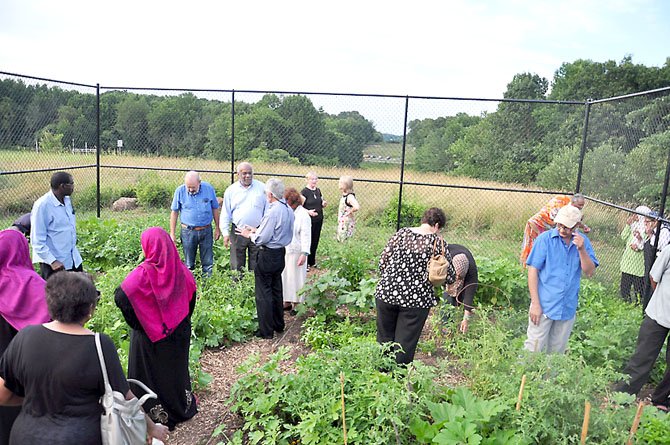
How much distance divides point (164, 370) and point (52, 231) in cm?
244

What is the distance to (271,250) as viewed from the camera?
550cm

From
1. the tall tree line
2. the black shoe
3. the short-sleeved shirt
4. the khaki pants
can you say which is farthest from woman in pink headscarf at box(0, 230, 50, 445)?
the tall tree line

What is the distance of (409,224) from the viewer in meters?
11.8

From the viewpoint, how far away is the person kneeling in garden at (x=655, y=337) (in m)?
4.38

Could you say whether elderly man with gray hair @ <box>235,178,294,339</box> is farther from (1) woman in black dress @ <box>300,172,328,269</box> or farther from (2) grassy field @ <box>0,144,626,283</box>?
(2) grassy field @ <box>0,144,626,283</box>

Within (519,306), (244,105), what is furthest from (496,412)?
(244,105)

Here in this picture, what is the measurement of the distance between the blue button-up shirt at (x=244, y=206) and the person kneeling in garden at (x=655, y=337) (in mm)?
4426

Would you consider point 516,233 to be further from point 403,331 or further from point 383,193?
point 403,331

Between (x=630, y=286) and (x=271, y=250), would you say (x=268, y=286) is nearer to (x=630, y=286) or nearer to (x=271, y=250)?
(x=271, y=250)

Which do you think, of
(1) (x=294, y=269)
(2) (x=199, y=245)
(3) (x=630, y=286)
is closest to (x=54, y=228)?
(2) (x=199, y=245)

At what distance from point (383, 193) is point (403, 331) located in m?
8.03

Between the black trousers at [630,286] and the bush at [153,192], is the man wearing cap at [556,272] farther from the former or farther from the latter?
the bush at [153,192]

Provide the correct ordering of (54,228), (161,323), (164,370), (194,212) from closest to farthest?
1. (161,323)
2. (164,370)
3. (54,228)
4. (194,212)

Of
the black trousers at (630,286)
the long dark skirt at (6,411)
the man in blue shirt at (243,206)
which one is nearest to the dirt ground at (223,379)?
the long dark skirt at (6,411)
